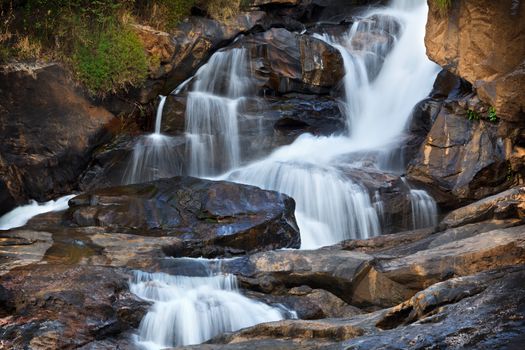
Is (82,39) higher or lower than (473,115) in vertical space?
higher

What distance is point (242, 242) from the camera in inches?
335

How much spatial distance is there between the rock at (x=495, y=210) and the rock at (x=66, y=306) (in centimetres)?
401

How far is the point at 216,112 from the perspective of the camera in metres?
12.3

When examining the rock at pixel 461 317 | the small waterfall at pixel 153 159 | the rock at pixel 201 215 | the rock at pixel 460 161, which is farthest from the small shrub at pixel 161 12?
the rock at pixel 461 317

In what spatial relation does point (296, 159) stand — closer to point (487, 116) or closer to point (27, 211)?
point (487, 116)

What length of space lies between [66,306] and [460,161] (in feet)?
22.6

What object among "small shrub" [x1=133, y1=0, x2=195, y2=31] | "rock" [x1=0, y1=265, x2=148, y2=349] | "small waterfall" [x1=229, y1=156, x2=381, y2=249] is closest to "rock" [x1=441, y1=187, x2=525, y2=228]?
"small waterfall" [x1=229, y1=156, x2=381, y2=249]

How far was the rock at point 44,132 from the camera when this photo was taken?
10328 millimetres

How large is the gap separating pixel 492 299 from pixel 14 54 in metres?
9.51

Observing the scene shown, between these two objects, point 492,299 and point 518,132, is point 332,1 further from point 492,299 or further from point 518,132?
point 492,299

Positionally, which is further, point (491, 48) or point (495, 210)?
point (495, 210)

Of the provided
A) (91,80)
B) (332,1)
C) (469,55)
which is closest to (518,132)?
(469,55)

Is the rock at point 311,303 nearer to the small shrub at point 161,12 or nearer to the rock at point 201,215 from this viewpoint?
the rock at point 201,215

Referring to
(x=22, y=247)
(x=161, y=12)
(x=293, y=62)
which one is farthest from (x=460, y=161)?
(x=22, y=247)
